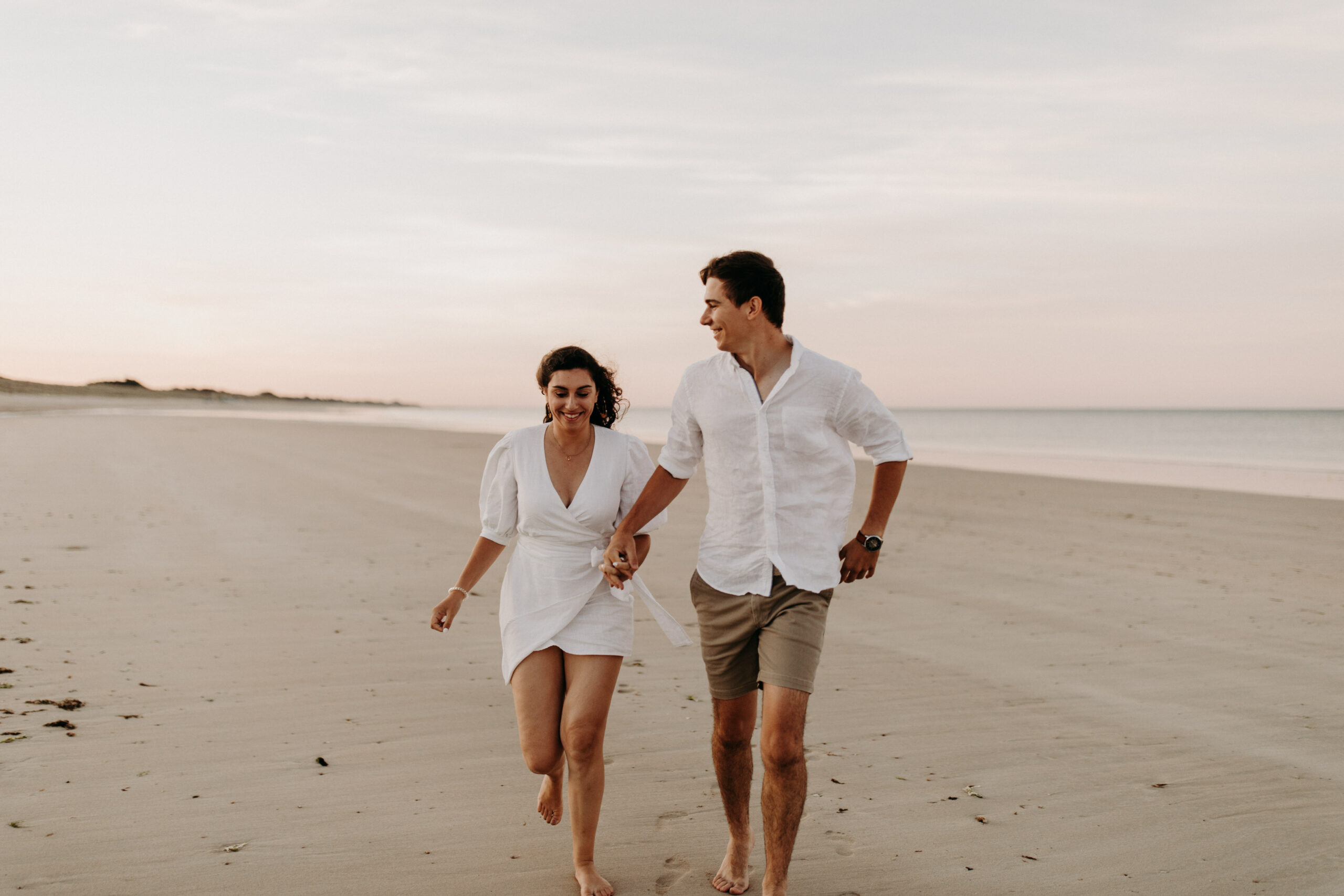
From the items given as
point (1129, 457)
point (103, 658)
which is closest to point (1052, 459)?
point (1129, 457)

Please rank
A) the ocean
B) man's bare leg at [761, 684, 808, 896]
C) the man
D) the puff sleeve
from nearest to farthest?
man's bare leg at [761, 684, 808, 896] < the man < the puff sleeve < the ocean

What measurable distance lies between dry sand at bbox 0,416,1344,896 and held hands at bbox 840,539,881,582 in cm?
111

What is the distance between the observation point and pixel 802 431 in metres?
3.29

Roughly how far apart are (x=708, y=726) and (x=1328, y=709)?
3.53 meters

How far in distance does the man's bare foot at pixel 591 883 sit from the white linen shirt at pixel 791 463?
3.52ft

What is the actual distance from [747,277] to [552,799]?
6.75 feet

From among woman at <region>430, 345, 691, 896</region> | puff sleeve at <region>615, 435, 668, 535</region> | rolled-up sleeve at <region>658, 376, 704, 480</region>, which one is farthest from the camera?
puff sleeve at <region>615, 435, 668, 535</region>

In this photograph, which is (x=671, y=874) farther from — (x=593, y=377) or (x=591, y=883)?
(x=593, y=377)

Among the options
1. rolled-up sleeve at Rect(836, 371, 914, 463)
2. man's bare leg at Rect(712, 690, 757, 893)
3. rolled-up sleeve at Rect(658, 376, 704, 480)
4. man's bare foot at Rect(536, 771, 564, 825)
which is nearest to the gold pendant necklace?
rolled-up sleeve at Rect(658, 376, 704, 480)

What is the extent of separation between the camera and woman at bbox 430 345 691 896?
132 inches

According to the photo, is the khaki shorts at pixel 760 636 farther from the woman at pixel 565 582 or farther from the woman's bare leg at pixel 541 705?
the woman's bare leg at pixel 541 705

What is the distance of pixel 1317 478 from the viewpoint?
20828 mm

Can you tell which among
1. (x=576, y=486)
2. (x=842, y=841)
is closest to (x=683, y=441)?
(x=576, y=486)

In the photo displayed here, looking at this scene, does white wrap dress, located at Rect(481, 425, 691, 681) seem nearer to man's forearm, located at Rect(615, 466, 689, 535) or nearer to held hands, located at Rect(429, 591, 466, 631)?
man's forearm, located at Rect(615, 466, 689, 535)
